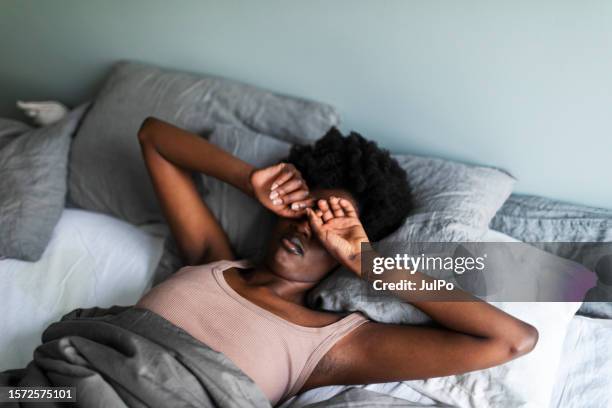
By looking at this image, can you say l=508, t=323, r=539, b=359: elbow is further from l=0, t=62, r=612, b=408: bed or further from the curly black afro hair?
the curly black afro hair

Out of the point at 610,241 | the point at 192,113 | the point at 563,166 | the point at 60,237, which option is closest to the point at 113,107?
the point at 192,113

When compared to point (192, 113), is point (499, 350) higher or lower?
lower

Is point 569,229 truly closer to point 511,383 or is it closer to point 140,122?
point 511,383

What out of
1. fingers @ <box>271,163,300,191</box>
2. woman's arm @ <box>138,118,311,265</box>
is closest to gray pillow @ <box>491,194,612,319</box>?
fingers @ <box>271,163,300,191</box>

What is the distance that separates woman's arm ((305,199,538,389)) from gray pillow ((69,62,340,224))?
49cm

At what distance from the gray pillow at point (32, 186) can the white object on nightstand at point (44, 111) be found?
0.58 feet

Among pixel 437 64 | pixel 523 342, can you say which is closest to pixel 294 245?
pixel 523 342

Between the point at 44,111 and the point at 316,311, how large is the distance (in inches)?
50.7

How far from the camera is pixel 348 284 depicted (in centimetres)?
128

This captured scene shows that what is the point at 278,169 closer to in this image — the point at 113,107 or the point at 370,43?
the point at 370,43

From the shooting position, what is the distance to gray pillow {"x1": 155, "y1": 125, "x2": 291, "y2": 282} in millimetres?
1539

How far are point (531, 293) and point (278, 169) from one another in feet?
2.05

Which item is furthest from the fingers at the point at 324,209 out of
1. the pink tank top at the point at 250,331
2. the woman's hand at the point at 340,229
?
the pink tank top at the point at 250,331

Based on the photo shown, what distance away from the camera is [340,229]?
1263 mm
